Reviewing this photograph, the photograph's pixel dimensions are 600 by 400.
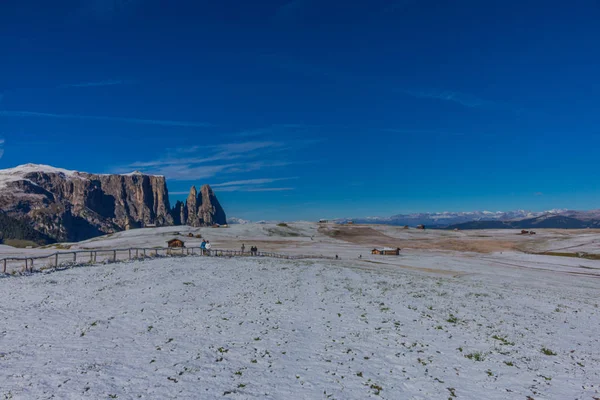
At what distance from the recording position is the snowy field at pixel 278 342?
12.9m

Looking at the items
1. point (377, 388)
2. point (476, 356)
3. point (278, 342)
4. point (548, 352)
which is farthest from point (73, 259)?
point (548, 352)

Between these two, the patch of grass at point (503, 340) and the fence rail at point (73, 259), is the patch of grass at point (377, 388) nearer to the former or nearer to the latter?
the patch of grass at point (503, 340)

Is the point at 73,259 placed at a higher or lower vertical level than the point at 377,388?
higher

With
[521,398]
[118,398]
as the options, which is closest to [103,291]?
[118,398]

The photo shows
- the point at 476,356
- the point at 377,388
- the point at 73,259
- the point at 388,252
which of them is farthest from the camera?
the point at 388,252

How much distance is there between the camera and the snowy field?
1287 centimetres

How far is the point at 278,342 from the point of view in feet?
56.3

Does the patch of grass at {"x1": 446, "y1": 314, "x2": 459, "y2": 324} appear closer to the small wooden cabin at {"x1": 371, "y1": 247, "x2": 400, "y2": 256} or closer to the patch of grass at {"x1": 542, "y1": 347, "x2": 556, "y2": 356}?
the patch of grass at {"x1": 542, "y1": 347, "x2": 556, "y2": 356}

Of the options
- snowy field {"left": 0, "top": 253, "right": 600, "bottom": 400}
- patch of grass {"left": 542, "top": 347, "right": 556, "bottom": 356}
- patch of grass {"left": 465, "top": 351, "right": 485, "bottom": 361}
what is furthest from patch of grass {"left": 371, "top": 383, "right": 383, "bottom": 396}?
patch of grass {"left": 542, "top": 347, "right": 556, "bottom": 356}

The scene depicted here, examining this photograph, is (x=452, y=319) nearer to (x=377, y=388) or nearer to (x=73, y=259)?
(x=377, y=388)

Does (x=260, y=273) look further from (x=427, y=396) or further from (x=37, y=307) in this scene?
(x=427, y=396)

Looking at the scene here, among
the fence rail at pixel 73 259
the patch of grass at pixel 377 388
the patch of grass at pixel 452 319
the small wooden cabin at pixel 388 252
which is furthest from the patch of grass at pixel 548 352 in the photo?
the small wooden cabin at pixel 388 252

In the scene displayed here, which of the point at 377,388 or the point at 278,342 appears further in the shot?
the point at 278,342

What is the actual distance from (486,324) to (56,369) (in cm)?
2255
